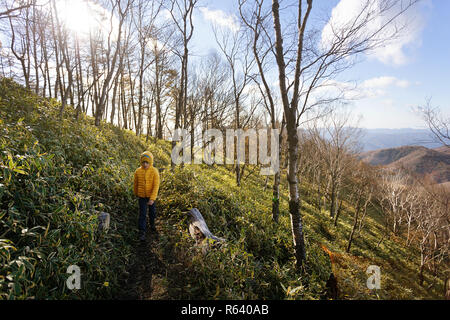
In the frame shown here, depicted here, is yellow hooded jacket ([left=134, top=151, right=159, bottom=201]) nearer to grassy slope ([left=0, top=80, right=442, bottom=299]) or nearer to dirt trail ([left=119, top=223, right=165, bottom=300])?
grassy slope ([left=0, top=80, right=442, bottom=299])

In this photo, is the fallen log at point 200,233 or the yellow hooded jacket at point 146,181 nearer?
the fallen log at point 200,233

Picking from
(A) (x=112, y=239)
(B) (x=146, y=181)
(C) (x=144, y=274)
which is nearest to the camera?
(C) (x=144, y=274)

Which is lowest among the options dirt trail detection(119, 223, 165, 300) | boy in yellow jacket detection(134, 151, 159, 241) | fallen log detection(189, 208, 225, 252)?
dirt trail detection(119, 223, 165, 300)

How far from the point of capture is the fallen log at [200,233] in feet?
12.4

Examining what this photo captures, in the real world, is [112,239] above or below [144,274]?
above

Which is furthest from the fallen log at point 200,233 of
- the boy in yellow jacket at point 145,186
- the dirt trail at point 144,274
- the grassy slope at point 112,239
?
the boy in yellow jacket at point 145,186

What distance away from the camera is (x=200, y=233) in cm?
408

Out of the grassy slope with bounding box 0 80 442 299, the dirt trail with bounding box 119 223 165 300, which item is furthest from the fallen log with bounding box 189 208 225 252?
the dirt trail with bounding box 119 223 165 300

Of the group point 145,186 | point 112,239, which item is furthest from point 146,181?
point 112,239

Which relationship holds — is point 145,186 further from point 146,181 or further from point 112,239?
point 112,239

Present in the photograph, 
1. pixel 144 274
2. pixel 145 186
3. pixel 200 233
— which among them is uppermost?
pixel 145 186

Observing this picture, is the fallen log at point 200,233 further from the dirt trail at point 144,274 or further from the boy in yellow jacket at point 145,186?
the boy in yellow jacket at point 145,186

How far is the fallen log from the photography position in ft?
12.4

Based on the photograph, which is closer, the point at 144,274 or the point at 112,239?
the point at 144,274
